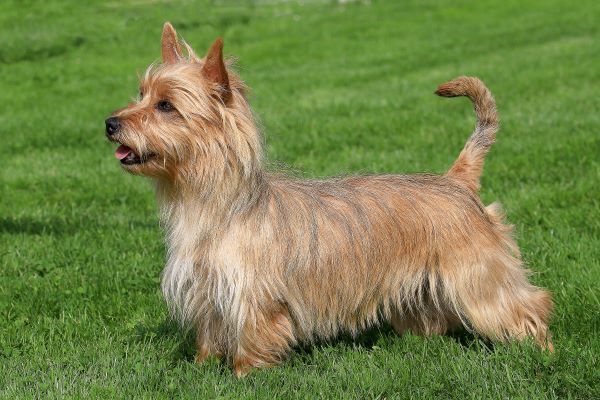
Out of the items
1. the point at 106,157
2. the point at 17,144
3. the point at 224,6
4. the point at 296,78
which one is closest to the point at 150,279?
the point at 106,157

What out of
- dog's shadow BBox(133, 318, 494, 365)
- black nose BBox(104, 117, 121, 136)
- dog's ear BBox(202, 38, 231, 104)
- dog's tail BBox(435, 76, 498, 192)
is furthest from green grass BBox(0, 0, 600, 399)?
dog's ear BBox(202, 38, 231, 104)

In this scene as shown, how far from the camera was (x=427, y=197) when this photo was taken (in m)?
4.20

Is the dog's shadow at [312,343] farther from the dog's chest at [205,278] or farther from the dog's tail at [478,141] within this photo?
the dog's tail at [478,141]

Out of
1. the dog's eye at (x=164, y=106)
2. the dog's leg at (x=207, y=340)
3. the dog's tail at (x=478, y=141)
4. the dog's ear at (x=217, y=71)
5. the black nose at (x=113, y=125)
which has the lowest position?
the dog's leg at (x=207, y=340)

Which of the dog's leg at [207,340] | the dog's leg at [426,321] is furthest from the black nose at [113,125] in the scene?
the dog's leg at [426,321]

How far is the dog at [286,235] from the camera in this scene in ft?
12.2

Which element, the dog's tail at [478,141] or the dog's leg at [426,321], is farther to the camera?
the dog's leg at [426,321]

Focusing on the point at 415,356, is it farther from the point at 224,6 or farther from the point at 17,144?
the point at 224,6

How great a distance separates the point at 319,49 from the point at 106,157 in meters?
8.08

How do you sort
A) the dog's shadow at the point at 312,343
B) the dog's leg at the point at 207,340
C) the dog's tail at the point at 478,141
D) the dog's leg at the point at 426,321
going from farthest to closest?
the dog's leg at the point at 426,321, the dog's tail at the point at 478,141, the dog's shadow at the point at 312,343, the dog's leg at the point at 207,340

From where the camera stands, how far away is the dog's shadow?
4.30m

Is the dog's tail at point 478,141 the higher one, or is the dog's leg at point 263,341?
the dog's tail at point 478,141

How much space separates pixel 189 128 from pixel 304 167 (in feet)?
13.8

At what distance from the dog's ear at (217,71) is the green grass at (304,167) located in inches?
50.6
